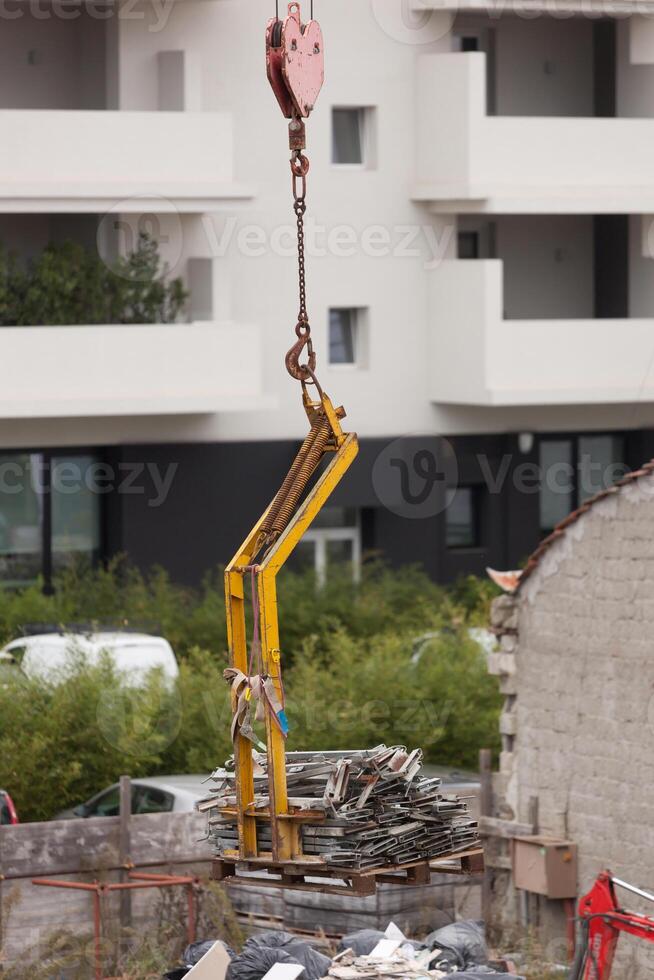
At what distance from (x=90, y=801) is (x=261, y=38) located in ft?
45.7

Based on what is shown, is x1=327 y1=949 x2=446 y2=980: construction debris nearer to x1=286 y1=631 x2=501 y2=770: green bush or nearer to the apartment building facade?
x1=286 y1=631 x2=501 y2=770: green bush

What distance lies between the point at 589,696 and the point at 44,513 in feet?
42.7

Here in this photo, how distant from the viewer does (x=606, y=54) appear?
29.0 metres

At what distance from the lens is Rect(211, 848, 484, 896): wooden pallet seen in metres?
7.34

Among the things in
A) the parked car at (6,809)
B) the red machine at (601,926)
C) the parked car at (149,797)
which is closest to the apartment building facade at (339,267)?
the parked car at (149,797)

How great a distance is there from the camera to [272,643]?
23.5 ft

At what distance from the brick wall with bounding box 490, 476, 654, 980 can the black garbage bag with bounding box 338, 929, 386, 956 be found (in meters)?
1.99

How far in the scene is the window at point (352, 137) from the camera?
2725 cm

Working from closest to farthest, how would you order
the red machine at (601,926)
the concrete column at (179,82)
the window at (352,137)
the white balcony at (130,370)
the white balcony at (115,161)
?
the red machine at (601,926) → the white balcony at (130,370) → the white balcony at (115,161) → the concrete column at (179,82) → the window at (352,137)

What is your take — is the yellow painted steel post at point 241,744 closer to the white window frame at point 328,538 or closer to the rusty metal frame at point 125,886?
the rusty metal frame at point 125,886

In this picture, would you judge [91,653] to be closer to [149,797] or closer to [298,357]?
[149,797]

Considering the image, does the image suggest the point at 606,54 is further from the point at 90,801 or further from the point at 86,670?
the point at 90,801

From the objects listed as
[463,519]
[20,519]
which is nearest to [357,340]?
[463,519]

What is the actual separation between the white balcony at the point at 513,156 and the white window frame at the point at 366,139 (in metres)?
0.65
